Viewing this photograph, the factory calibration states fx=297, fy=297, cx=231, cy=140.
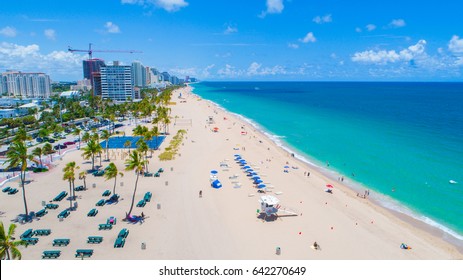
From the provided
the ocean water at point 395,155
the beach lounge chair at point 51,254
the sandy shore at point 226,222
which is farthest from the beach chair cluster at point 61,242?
the ocean water at point 395,155

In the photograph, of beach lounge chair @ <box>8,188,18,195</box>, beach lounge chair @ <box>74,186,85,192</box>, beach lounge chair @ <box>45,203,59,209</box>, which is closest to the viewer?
beach lounge chair @ <box>45,203,59,209</box>

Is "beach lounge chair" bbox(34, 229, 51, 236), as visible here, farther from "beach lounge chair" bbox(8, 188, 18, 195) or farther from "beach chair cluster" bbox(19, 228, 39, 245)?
"beach lounge chair" bbox(8, 188, 18, 195)

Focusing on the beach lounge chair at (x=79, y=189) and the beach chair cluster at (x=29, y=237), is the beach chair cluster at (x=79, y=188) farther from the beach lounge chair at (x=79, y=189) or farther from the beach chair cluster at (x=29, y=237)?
the beach chair cluster at (x=29, y=237)

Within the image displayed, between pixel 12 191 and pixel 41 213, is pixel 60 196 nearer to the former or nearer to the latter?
pixel 41 213

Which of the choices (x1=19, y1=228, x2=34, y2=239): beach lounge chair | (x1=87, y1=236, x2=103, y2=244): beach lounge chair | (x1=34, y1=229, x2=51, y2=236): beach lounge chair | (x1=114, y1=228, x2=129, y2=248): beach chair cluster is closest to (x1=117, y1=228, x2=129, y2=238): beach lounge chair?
(x1=114, y1=228, x2=129, y2=248): beach chair cluster

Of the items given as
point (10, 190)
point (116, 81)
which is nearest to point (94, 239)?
point (10, 190)

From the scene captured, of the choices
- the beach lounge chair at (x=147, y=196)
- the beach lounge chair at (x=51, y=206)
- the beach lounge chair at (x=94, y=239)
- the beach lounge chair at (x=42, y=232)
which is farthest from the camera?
the beach lounge chair at (x=147, y=196)

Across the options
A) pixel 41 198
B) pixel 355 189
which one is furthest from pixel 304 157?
pixel 41 198
